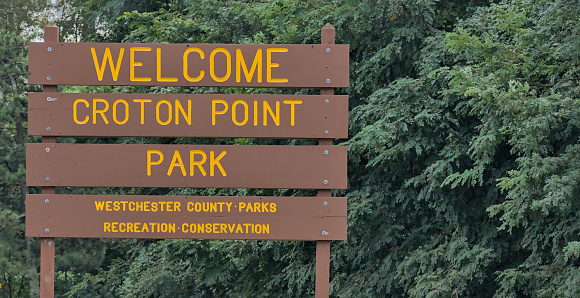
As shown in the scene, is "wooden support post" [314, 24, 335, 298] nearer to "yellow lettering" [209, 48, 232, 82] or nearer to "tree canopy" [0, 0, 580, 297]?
"yellow lettering" [209, 48, 232, 82]

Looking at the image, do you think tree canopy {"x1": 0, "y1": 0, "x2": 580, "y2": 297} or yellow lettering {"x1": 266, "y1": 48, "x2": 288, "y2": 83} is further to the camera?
tree canopy {"x1": 0, "y1": 0, "x2": 580, "y2": 297}

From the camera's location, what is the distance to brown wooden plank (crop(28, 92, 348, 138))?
6.39 m

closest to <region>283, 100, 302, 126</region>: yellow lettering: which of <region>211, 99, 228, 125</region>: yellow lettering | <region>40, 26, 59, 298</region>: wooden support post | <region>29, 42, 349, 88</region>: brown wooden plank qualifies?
<region>29, 42, 349, 88</region>: brown wooden plank

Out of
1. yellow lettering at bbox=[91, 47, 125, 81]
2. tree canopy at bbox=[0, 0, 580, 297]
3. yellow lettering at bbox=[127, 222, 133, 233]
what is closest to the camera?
yellow lettering at bbox=[127, 222, 133, 233]

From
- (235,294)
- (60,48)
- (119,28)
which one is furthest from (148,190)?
(60,48)

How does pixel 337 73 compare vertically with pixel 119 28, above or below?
below

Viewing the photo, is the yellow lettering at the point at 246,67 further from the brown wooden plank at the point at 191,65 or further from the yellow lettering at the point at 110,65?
the yellow lettering at the point at 110,65

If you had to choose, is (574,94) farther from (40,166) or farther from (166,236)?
(40,166)

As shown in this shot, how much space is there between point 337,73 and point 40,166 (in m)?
2.29

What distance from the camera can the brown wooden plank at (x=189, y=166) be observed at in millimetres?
6398

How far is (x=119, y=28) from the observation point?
59.8 ft

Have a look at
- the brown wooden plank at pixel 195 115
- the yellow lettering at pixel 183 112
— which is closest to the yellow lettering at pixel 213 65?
the brown wooden plank at pixel 195 115

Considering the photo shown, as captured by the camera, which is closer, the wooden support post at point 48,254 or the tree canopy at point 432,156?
the wooden support post at point 48,254

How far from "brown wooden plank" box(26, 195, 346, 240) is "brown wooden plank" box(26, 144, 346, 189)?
129 mm
